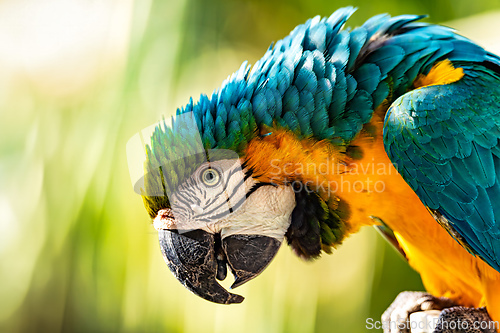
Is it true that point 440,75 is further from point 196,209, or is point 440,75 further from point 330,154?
point 196,209

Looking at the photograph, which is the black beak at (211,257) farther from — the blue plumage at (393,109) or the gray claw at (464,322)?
the gray claw at (464,322)

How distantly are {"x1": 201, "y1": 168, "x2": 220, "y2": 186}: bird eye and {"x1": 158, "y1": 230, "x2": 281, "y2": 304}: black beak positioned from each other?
0.49 ft

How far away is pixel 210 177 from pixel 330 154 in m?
0.36

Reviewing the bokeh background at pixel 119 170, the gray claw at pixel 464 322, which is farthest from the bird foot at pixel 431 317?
the bokeh background at pixel 119 170

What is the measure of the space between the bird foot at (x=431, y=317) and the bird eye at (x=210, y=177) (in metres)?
0.92

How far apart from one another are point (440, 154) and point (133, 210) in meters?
1.73

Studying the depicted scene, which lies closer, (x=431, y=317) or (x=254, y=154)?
→ (x=254, y=154)

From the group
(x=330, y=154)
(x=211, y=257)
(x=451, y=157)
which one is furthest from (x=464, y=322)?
(x=211, y=257)

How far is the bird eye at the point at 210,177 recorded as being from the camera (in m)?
1.27

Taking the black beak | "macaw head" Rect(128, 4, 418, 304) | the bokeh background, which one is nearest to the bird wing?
"macaw head" Rect(128, 4, 418, 304)

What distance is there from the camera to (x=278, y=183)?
133 centimetres

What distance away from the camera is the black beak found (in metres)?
1.27

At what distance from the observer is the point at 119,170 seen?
8.11 feet

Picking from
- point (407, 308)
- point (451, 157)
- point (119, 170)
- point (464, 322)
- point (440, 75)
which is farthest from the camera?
point (119, 170)
